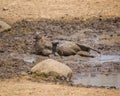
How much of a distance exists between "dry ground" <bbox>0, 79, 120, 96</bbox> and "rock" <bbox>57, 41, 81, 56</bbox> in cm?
324

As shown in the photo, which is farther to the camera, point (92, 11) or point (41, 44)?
point (92, 11)

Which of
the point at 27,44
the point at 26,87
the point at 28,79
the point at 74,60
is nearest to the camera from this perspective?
the point at 26,87

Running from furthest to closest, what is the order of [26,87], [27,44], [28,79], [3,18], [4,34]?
1. [3,18]
2. [4,34]
3. [27,44]
4. [28,79]
5. [26,87]

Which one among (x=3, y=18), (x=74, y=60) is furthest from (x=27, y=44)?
(x=3, y=18)

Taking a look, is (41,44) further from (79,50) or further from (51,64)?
(51,64)

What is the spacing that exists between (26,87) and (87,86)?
148 centimetres

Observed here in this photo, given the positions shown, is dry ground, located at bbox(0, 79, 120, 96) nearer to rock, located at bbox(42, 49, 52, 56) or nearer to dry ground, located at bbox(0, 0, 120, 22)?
rock, located at bbox(42, 49, 52, 56)

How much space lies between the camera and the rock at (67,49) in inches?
591

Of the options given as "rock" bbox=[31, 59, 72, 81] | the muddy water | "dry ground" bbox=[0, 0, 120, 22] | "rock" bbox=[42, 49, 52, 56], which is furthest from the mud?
"dry ground" bbox=[0, 0, 120, 22]

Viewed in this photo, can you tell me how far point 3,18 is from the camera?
20.2 meters

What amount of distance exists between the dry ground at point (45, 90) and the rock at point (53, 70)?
53cm

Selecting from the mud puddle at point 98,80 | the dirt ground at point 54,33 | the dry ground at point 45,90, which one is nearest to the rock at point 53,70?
the mud puddle at point 98,80

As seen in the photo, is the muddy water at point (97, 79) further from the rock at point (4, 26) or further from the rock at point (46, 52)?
the rock at point (4, 26)

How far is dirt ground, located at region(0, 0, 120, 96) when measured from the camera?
11492 millimetres
